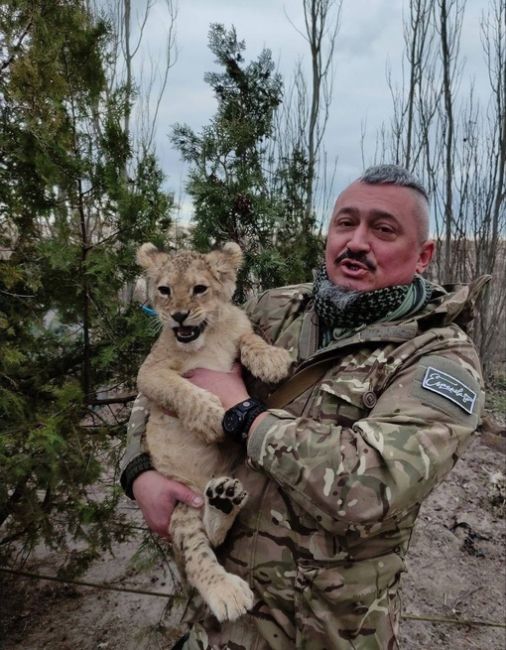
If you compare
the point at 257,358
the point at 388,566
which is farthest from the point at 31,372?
the point at 388,566

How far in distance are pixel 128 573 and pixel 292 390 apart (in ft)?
13.3

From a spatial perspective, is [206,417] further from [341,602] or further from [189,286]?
[341,602]

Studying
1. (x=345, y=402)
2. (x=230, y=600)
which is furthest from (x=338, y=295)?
(x=230, y=600)

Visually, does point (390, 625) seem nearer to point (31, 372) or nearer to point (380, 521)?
point (380, 521)

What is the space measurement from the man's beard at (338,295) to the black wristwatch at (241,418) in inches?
24.5

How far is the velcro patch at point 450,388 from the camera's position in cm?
192

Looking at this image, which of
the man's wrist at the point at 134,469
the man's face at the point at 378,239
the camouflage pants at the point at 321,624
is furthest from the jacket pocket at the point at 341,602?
the man's face at the point at 378,239

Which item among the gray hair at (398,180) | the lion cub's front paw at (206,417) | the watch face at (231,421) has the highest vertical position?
the gray hair at (398,180)

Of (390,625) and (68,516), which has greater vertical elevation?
(390,625)

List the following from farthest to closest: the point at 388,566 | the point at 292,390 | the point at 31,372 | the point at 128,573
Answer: the point at 128,573 < the point at 31,372 < the point at 292,390 < the point at 388,566

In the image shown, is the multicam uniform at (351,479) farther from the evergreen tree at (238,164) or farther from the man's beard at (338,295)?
the evergreen tree at (238,164)

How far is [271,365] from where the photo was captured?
258 cm

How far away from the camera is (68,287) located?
3705 millimetres

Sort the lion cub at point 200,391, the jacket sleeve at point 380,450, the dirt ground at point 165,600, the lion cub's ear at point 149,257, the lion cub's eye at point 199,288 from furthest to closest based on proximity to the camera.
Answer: the dirt ground at point 165,600 < the lion cub's ear at point 149,257 < the lion cub's eye at point 199,288 < the lion cub at point 200,391 < the jacket sleeve at point 380,450
